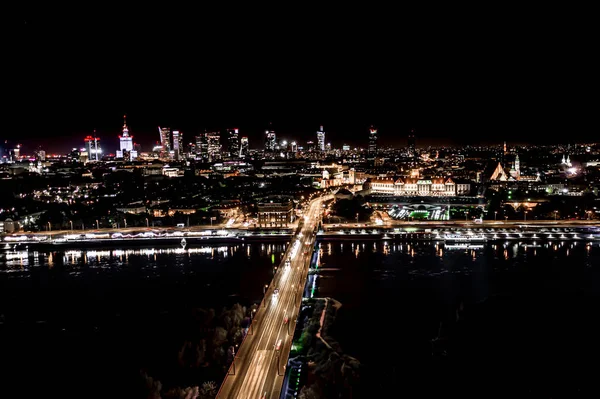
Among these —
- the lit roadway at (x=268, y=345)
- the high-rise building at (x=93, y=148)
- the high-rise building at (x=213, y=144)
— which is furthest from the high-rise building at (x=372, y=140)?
the lit roadway at (x=268, y=345)

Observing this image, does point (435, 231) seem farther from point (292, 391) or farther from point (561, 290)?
point (292, 391)

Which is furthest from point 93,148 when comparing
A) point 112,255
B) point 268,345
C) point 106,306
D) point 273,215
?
point 268,345

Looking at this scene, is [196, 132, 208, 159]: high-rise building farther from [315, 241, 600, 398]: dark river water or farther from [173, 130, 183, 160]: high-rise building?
[315, 241, 600, 398]: dark river water

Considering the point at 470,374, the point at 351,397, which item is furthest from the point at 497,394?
the point at 351,397

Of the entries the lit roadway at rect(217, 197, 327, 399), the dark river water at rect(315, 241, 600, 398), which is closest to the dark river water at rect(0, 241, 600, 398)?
the dark river water at rect(315, 241, 600, 398)

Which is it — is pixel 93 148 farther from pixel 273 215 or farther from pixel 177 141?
pixel 273 215

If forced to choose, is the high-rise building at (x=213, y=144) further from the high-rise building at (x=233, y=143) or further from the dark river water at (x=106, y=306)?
the dark river water at (x=106, y=306)

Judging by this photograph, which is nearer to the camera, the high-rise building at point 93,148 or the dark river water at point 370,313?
the dark river water at point 370,313
